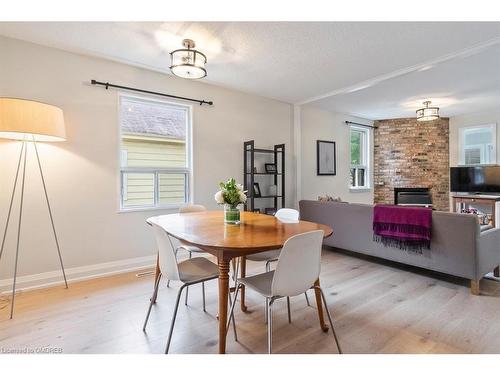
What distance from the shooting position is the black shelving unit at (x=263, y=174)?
4293 millimetres

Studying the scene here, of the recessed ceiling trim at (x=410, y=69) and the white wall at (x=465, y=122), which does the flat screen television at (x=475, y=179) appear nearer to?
the white wall at (x=465, y=122)

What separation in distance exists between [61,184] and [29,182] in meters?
0.26

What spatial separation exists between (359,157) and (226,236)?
18.0ft

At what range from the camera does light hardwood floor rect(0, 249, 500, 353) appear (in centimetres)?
182

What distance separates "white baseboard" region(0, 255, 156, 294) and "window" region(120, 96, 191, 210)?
67cm

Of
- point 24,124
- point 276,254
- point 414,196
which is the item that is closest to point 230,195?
point 276,254

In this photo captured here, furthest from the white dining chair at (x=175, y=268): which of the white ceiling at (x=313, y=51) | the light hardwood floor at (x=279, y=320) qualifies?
the white ceiling at (x=313, y=51)

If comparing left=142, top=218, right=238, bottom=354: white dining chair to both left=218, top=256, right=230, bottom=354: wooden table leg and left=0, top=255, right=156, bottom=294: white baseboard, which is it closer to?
left=218, top=256, right=230, bottom=354: wooden table leg

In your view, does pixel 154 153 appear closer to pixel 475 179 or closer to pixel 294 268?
pixel 294 268

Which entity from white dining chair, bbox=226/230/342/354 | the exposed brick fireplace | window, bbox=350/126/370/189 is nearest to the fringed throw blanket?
white dining chair, bbox=226/230/342/354

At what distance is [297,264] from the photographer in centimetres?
153

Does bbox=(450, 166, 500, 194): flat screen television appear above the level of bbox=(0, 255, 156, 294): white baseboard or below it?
above

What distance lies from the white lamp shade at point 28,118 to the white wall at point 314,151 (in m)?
3.87
